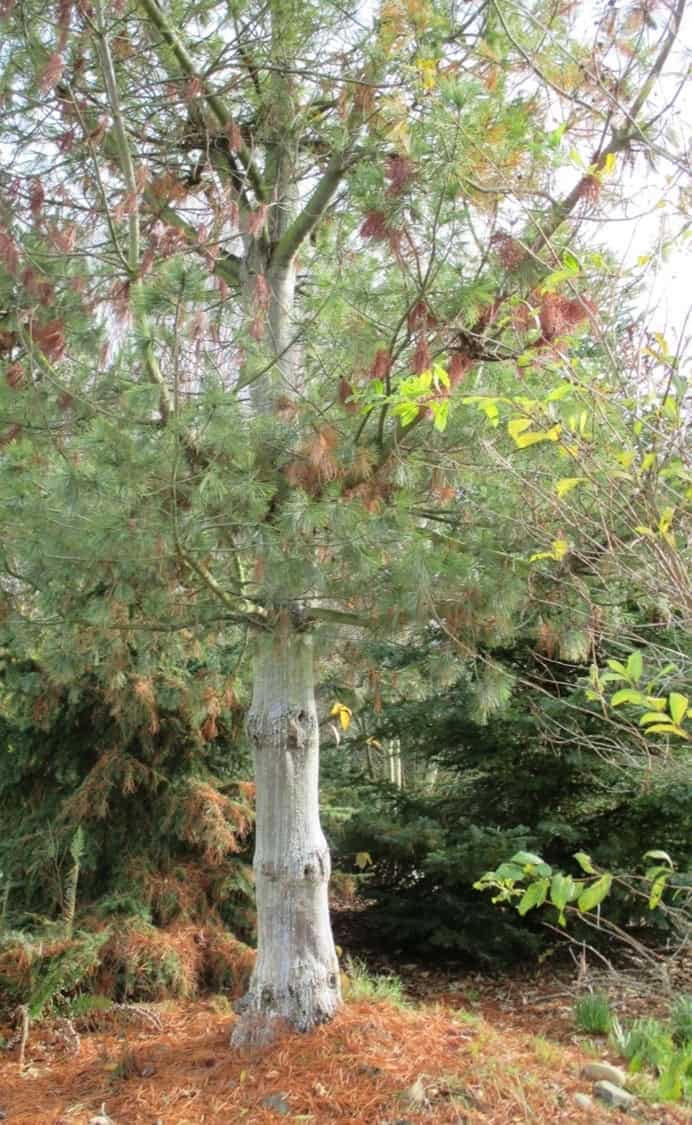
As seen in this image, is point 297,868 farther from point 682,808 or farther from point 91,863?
point 682,808

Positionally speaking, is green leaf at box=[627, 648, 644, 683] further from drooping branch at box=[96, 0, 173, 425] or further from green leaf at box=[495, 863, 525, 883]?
drooping branch at box=[96, 0, 173, 425]

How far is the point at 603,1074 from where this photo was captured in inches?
129

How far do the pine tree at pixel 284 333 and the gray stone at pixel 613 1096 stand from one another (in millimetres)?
1042

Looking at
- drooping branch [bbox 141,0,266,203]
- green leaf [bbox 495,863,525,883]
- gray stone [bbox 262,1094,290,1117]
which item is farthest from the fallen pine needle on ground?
Result: drooping branch [bbox 141,0,266,203]

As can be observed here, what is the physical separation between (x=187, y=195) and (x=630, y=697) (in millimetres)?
3154

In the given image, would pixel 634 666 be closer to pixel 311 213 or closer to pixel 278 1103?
pixel 278 1103

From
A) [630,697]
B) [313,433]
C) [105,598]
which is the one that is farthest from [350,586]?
[630,697]

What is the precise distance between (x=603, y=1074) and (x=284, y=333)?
3203 mm

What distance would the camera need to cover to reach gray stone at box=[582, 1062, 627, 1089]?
10.7 feet

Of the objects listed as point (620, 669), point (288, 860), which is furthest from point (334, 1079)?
point (620, 669)

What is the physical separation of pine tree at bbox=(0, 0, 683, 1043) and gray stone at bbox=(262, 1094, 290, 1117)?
0.41 m

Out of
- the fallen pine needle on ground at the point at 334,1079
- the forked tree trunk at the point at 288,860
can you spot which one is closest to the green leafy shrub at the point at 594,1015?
the fallen pine needle on ground at the point at 334,1079

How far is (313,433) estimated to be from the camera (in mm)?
2869

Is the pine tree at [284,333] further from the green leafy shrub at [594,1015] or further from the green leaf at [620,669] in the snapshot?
the green leafy shrub at [594,1015]
